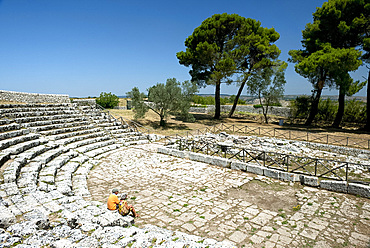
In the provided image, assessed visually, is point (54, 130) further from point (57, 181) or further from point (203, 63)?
point (203, 63)

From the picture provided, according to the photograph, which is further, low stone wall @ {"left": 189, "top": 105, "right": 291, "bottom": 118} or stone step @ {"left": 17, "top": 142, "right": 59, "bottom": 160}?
low stone wall @ {"left": 189, "top": 105, "right": 291, "bottom": 118}

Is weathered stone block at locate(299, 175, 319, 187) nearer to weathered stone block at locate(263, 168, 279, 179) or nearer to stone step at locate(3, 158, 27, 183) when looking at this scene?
weathered stone block at locate(263, 168, 279, 179)

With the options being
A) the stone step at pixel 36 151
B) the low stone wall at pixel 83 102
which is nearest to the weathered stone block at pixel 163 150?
the stone step at pixel 36 151

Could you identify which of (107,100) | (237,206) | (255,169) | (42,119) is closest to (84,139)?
(42,119)

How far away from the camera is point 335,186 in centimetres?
852

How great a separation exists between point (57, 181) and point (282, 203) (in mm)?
7482

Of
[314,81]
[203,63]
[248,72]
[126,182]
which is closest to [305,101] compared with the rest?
[314,81]

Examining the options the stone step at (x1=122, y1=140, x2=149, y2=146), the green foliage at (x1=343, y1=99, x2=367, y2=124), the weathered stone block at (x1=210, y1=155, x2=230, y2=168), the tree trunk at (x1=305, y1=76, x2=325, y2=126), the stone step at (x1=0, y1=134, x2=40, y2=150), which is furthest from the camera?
the green foliage at (x1=343, y1=99, x2=367, y2=124)

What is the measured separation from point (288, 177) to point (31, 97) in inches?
714

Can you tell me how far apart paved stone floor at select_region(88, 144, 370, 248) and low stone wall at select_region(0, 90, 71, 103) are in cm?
1068

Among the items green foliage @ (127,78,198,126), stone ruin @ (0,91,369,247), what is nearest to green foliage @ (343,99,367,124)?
stone ruin @ (0,91,369,247)

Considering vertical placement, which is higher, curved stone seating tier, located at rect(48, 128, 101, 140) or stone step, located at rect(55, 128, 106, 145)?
curved stone seating tier, located at rect(48, 128, 101, 140)

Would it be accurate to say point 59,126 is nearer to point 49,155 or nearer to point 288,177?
point 49,155

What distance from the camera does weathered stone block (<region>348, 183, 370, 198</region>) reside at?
26.0 ft
